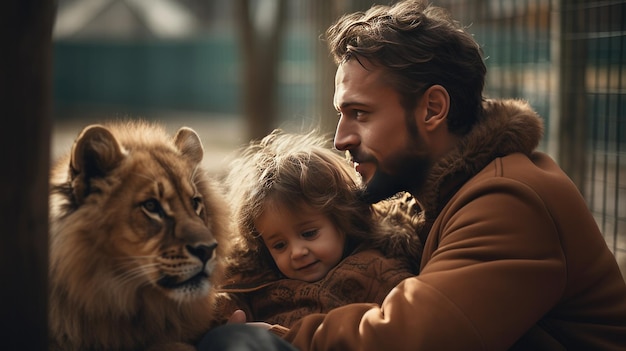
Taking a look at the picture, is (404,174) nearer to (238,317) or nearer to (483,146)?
(483,146)

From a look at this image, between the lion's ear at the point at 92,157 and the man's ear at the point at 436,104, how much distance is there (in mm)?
1286

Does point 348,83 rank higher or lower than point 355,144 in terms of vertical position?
higher

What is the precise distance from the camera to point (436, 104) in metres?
3.62

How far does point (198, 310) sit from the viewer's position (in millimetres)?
3418

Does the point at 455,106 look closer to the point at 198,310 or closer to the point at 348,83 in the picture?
the point at 348,83

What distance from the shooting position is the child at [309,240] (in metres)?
3.59

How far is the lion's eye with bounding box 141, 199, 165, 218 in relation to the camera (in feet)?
10.2

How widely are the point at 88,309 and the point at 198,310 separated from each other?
49cm

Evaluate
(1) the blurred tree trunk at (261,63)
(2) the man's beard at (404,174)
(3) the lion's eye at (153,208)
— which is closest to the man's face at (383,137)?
(2) the man's beard at (404,174)

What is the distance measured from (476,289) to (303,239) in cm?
111

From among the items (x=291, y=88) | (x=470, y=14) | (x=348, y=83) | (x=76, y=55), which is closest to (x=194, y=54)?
(x=76, y=55)

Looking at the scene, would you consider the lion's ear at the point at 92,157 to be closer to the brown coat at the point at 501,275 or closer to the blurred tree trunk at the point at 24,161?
the blurred tree trunk at the point at 24,161

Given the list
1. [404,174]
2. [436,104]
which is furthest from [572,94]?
[404,174]

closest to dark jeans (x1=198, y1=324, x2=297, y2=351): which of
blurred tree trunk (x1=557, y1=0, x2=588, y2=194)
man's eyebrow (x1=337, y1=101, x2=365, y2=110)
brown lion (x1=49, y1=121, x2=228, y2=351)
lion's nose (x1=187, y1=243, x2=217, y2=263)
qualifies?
brown lion (x1=49, y1=121, x2=228, y2=351)
